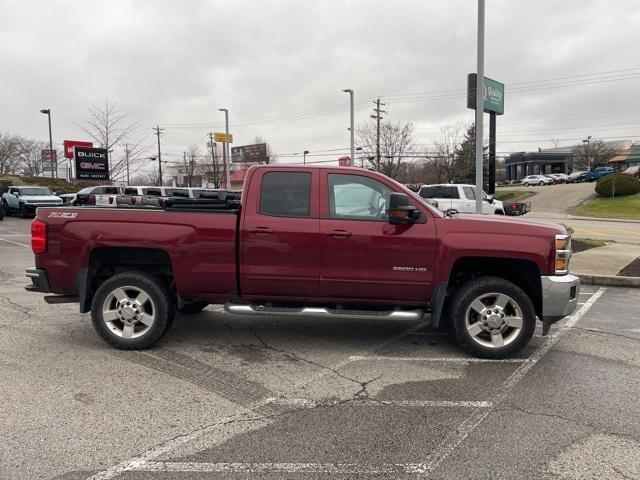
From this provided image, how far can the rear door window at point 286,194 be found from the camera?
5094 mm

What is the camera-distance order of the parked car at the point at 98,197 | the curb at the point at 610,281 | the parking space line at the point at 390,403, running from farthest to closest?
the parked car at the point at 98,197, the curb at the point at 610,281, the parking space line at the point at 390,403

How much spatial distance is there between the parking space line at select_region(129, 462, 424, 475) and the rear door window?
2.54 meters

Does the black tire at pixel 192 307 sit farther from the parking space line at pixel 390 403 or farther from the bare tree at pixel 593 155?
the bare tree at pixel 593 155

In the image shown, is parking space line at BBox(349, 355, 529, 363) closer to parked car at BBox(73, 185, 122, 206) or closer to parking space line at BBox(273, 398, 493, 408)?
parking space line at BBox(273, 398, 493, 408)

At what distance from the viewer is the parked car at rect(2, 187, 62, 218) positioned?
1024 inches

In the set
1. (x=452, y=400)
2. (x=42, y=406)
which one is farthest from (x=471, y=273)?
(x=42, y=406)

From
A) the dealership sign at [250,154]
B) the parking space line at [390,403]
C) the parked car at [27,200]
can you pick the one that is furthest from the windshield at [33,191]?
the dealership sign at [250,154]

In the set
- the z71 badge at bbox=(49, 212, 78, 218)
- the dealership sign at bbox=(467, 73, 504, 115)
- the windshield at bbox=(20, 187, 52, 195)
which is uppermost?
the dealership sign at bbox=(467, 73, 504, 115)

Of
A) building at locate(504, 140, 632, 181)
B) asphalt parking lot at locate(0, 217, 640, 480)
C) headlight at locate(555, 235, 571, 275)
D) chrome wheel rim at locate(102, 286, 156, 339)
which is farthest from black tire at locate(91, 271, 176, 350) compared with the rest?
building at locate(504, 140, 632, 181)

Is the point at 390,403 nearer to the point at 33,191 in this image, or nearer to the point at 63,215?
the point at 63,215

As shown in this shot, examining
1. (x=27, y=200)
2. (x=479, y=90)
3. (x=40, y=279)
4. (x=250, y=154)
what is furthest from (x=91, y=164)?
(x=250, y=154)

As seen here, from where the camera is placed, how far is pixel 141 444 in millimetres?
3361

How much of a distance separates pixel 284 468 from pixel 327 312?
2.08 m

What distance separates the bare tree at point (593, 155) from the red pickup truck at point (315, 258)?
86.1 m
